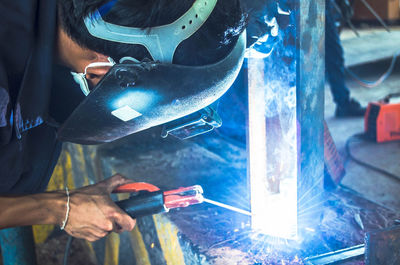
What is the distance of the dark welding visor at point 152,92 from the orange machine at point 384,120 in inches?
125

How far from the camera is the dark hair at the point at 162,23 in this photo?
107 cm

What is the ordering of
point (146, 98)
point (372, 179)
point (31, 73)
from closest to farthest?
1. point (146, 98)
2. point (31, 73)
3. point (372, 179)

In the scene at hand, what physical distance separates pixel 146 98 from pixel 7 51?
0.42m

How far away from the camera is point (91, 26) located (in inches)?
43.5

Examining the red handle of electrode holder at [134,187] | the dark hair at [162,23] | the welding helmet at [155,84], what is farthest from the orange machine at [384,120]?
the dark hair at [162,23]

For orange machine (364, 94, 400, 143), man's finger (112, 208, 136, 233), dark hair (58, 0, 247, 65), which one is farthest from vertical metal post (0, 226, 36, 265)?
orange machine (364, 94, 400, 143)

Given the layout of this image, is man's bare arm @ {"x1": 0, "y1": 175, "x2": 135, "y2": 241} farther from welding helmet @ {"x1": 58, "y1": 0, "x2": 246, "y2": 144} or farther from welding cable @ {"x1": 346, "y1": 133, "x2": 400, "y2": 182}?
welding cable @ {"x1": 346, "y1": 133, "x2": 400, "y2": 182}

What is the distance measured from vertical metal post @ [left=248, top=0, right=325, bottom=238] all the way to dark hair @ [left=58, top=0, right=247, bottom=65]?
20cm

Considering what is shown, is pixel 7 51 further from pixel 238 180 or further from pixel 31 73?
pixel 238 180

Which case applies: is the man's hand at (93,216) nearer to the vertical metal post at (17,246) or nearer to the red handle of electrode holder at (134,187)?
the red handle of electrode holder at (134,187)

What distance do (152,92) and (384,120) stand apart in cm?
343

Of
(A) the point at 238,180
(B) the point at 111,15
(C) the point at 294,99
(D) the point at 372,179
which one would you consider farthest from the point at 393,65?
(B) the point at 111,15

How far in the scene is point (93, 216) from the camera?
1.54 metres

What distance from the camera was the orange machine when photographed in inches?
156
